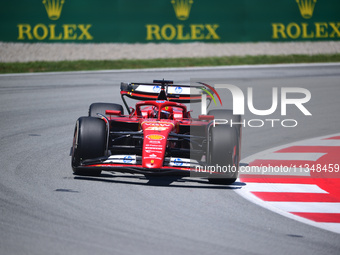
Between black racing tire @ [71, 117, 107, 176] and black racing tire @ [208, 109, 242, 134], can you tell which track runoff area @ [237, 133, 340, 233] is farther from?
black racing tire @ [71, 117, 107, 176]

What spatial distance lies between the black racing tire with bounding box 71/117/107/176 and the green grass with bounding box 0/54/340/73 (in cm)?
1299

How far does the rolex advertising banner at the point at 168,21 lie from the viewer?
23.0m

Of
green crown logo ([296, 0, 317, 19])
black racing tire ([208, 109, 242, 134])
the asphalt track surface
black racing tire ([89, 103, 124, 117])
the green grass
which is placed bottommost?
Answer: the asphalt track surface

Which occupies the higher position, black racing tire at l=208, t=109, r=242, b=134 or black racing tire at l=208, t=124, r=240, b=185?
black racing tire at l=208, t=109, r=242, b=134

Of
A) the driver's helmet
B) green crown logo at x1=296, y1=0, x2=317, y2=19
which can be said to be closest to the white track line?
the driver's helmet

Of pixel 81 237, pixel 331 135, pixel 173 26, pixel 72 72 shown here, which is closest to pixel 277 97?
pixel 331 135

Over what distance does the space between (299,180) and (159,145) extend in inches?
79.7

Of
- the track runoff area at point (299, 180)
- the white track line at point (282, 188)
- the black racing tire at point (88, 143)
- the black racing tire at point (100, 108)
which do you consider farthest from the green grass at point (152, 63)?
the white track line at point (282, 188)

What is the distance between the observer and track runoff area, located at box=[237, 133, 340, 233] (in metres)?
7.41

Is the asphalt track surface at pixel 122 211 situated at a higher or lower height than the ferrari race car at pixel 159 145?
lower

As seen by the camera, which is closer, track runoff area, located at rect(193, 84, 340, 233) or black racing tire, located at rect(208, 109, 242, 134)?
track runoff area, located at rect(193, 84, 340, 233)

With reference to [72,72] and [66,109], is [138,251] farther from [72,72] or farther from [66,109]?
[72,72]

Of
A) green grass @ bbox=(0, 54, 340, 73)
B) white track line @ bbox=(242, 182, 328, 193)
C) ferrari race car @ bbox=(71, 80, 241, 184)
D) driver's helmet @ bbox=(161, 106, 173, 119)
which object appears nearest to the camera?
ferrari race car @ bbox=(71, 80, 241, 184)

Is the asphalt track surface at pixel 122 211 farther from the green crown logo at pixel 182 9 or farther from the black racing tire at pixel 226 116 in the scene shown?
the green crown logo at pixel 182 9
